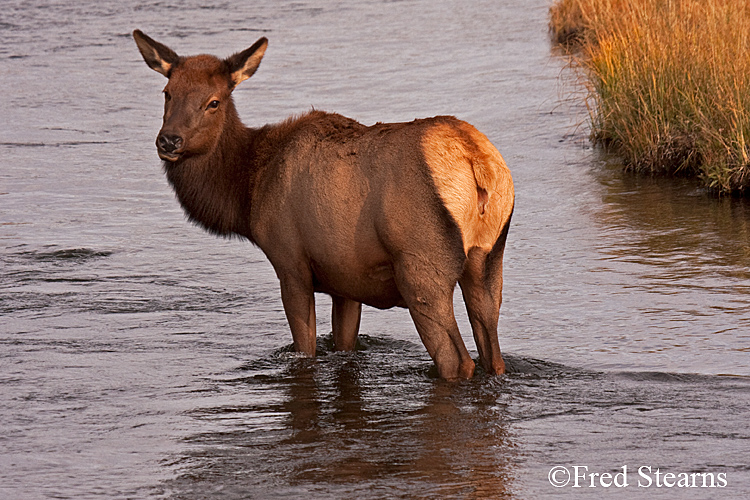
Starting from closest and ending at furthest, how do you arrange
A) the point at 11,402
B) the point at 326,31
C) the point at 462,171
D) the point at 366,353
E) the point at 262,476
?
the point at 262,476, the point at 462,171, the point at 11,402, the point at 366,353, the point at 326,31

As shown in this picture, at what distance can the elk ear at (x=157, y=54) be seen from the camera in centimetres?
777

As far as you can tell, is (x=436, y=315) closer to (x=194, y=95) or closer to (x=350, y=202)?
(x=350, y=202)

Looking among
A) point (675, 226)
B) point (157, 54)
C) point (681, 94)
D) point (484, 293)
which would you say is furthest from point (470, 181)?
point (681, 94)

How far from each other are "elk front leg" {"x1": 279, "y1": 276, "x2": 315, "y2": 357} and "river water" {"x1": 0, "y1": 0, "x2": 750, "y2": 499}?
20cm

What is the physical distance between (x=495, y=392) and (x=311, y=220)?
1.57 m

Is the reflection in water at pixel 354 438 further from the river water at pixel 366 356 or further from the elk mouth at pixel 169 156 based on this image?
the elk mouth at pixel 169 156

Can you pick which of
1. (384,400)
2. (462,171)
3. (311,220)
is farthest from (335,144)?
(384,400)

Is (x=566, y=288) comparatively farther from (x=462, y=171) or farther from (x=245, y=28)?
(x=245, y=28)

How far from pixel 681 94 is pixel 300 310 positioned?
22.0 feet

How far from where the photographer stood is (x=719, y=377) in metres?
6.89

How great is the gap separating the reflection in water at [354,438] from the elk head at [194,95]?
5.31ft

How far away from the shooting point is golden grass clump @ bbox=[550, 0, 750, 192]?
1137cm

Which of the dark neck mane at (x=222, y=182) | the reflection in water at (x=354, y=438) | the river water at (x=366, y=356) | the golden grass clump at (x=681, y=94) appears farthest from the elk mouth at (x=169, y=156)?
the golden grass clump at (x=681, y=94)

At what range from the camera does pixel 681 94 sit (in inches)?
485
